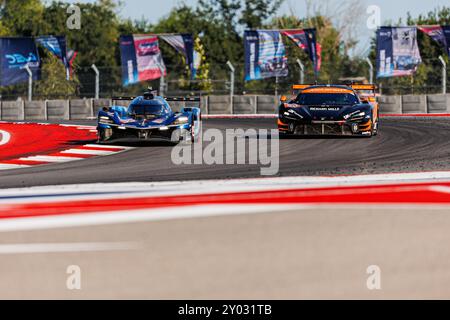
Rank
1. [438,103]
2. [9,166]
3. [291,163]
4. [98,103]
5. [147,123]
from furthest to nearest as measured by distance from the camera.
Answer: [98,103] < [438,103] < [147,123] < [9,166] < [291,163]

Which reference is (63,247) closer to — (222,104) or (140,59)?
(222,104)

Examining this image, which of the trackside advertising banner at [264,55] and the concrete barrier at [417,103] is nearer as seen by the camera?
the concrete barrier at [417,103]

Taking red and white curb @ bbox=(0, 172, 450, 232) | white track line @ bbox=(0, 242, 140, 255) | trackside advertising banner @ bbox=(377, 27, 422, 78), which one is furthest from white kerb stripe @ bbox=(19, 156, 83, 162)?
trackside advertising banner @ bbox=(377, 27, 422, 78)

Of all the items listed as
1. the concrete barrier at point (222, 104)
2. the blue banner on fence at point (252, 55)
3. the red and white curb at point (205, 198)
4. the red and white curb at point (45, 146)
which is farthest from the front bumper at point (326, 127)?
the blue banner on fence at point (252, 55)

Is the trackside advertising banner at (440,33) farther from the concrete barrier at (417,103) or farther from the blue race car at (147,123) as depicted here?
the blue race car at (147,123)

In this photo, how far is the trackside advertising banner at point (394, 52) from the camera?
1350 inches

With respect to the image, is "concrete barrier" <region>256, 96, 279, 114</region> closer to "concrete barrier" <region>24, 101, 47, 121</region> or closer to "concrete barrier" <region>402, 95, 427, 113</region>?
"concrete barrier" <region>402, 95, 427, 113</region>

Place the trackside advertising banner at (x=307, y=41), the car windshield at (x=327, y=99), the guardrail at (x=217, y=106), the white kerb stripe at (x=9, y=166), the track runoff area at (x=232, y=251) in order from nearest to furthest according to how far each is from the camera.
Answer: the track runoff area at (x=232, y=251), the white kerb stripe at (x=9, y=166), the car windshield at (x=327, y=99), the guardrail at (x=217, y=106), the trackside advertising banner at (x=307, y=41)

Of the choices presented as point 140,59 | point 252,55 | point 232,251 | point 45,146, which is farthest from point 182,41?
point 232,251

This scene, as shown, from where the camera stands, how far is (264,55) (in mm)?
34281

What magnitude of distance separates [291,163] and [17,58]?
23.5 metres

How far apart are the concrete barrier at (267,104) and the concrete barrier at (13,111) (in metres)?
8.49

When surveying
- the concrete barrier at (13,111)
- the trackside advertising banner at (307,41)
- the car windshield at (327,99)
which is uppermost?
the trackside advertising banner at (307,41)
